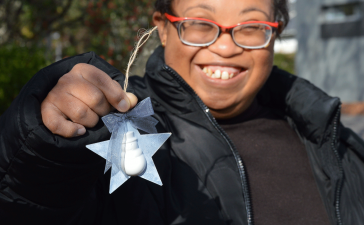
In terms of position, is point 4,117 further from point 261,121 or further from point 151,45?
point 151,45

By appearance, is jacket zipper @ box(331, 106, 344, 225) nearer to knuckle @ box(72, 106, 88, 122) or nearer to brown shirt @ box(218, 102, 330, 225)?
brown shirt @ box(218, 102, 330, 225)

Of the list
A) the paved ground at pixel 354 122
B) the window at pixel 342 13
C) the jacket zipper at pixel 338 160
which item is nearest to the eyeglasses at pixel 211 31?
the jacket zipper at pixel 338 160

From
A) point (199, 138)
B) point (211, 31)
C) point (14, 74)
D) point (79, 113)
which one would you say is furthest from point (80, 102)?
point (14, 74)

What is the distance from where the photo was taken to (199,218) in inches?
57.9

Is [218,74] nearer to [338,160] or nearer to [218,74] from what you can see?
[218,74]

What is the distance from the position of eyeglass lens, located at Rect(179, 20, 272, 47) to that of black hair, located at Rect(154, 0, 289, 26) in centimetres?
18

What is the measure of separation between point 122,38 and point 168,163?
3.99m

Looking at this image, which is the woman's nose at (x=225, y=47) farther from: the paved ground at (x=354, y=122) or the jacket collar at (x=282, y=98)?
the paved ground at (x=354, y=122)

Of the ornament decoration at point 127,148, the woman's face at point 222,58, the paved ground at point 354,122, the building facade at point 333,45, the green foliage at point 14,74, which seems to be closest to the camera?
the ornament decoration at point 127,148

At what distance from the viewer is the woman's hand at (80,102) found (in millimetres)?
927

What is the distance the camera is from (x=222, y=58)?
68.7 inches

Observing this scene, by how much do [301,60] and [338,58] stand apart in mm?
1337

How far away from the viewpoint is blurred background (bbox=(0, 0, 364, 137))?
2844mm

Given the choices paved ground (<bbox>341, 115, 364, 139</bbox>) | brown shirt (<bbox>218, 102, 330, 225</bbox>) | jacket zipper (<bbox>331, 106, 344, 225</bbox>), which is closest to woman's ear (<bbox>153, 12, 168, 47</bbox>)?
brown shirt (<bbox>218, 102, 330, 225</bbox>)
